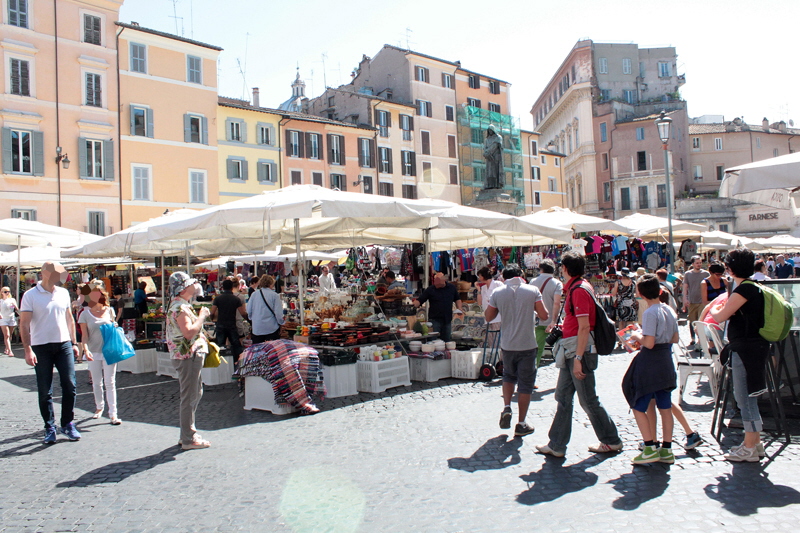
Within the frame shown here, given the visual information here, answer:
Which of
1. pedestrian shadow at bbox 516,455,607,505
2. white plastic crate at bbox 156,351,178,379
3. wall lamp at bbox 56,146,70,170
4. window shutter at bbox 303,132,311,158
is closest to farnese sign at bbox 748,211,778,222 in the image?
window shutter at bbox 303,132,311,158

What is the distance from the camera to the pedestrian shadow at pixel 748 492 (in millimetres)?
4219

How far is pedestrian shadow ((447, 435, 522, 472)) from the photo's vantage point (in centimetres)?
529

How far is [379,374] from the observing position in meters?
8.76

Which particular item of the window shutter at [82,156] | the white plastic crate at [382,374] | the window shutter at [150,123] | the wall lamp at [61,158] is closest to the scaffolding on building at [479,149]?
the window shutter at [150,123]

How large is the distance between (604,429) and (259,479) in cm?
285

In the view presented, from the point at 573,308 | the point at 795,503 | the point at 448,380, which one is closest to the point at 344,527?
the point at 573,308

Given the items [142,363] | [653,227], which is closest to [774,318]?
[142,363]

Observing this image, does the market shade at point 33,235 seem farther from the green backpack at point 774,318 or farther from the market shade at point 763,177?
the green backpack at point 774,318

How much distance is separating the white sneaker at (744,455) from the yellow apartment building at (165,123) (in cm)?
2852

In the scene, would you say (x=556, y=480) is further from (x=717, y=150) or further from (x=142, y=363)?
(x=717, y=150)

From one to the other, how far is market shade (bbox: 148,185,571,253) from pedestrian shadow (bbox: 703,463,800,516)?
5335 millimetres

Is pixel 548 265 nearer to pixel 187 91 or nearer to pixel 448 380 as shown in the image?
pixel 448 380

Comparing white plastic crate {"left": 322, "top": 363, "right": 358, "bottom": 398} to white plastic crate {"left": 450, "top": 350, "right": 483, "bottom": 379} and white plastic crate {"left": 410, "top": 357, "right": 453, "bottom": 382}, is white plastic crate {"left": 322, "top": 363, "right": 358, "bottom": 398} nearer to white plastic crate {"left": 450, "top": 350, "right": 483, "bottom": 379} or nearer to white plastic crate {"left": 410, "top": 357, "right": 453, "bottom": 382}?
white plastic crate {"left": 410, "top": 357, "right": 453, "bottom": 382}

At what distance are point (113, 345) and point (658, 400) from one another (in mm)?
5817
